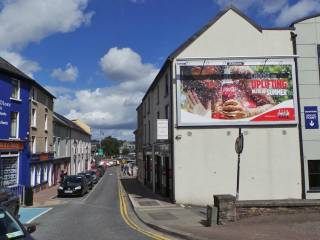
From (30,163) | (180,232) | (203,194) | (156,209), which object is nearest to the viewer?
(180,232)

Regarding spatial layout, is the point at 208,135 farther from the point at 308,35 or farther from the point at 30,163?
the point at 30,163

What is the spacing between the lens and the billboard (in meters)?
24.1

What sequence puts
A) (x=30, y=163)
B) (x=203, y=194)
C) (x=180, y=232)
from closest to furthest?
1. (x=180, y=232)
2. (x=203, y=194)
3. (x=30, y=163)

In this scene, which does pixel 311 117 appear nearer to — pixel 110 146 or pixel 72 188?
pixel 72 188

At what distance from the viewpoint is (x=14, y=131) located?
3173cm

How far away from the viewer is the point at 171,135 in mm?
24734

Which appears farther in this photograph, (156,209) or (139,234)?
(156,209)

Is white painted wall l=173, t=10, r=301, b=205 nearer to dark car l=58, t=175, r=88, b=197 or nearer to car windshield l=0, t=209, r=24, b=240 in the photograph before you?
dark car l=58, t=175, r=88, b=197

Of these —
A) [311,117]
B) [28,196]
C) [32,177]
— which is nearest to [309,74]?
[311,117]

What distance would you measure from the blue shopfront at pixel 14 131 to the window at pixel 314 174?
19258 mm

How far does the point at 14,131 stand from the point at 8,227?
25987 millimetres

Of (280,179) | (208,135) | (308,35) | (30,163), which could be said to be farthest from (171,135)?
(30,163)

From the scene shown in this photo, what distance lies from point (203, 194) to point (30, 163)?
1629cm

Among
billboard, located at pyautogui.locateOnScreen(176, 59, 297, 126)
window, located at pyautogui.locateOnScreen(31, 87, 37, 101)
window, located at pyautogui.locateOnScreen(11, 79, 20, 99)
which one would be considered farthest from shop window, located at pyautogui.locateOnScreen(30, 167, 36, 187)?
billboard, located at pyautogui.locateOnScreen(176, 59, 297, 126)
